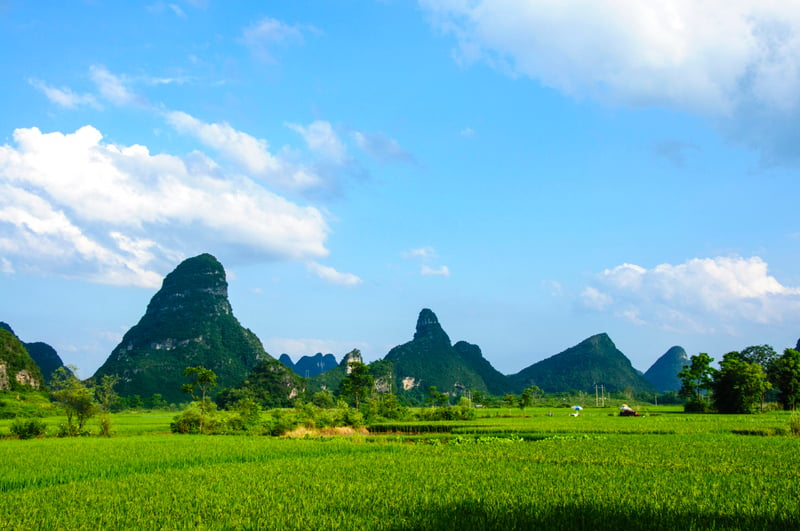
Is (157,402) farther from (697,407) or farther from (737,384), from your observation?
(737,384)

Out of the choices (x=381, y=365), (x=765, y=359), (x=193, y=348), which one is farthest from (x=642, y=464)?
(x=193, y=348)

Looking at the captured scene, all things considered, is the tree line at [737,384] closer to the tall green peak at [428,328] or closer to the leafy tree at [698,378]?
the leafy tree at [698,378]

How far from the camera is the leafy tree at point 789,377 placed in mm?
55312

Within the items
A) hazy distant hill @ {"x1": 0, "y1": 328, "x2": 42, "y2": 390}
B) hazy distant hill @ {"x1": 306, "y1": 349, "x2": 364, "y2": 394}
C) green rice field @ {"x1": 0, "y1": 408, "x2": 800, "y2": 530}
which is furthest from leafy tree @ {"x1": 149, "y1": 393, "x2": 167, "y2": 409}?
green rice field @ {"x1": 0, "y1": 408, "x2": 800, "y2": 530}

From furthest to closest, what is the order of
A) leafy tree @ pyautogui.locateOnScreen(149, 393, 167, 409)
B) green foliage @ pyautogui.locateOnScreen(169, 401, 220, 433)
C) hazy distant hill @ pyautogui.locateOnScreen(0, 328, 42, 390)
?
leafy tree @ pyautogui.locateOnScreen(149, 393, 167, 409) → hazy distant hill @ pyautogui.locateOnScreen(0, 328, 42, 390) → green foliage @ pyautogui.locateOnScreen(169, 401, 220, 433)

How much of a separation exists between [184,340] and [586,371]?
389ft

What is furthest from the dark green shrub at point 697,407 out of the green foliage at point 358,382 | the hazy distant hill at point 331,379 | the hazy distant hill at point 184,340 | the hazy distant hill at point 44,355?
the hazy distant hill at point 44,355

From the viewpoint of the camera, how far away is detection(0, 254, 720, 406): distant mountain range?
365 feet

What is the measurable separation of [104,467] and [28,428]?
2038 centimetres

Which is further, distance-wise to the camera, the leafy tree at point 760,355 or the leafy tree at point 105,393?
the leafy tree at point 760,355

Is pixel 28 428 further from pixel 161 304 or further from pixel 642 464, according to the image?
pixel 161 304

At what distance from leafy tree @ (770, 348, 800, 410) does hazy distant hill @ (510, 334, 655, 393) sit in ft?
314

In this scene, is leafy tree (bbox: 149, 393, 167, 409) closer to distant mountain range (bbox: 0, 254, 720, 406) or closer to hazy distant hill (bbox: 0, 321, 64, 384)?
distant mountain range (bbox: 0, 254, 720, 406)

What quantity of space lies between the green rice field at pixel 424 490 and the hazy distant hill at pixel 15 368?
79.8m
